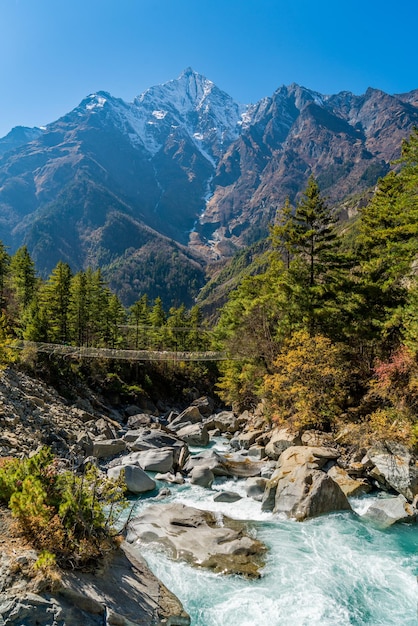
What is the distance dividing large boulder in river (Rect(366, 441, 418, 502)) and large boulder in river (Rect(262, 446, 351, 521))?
183cm

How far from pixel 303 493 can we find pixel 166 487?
19.7 feet

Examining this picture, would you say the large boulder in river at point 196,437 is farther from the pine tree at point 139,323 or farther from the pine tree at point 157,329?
the pine tree at point 157,329

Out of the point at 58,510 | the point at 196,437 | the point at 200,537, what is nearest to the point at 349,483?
the point at 200,537

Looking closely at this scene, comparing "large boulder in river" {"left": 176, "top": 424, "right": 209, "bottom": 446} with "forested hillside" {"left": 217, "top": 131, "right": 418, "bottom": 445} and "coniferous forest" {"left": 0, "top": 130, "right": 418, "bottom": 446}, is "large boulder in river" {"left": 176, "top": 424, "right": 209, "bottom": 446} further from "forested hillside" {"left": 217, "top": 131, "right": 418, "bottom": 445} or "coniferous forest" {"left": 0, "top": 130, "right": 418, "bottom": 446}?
"forested hillside" {"left": 217, "top": 131, "right": 418, "bottom": 445}

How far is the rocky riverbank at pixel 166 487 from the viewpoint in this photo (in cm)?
598

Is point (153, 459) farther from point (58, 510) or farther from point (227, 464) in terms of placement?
point (58, 510)

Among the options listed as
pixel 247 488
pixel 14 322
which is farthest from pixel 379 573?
pixel 14 322

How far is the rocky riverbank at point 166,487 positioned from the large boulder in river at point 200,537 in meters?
0.03

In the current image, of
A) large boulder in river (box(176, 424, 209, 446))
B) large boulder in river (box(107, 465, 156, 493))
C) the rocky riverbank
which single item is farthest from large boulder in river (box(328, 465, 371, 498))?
large boulder in river (box(176, 424, 209, 446))

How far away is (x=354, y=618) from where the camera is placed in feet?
26.5

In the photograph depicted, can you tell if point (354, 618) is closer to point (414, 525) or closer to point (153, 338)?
point (414, 525)

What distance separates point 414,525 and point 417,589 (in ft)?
11.3

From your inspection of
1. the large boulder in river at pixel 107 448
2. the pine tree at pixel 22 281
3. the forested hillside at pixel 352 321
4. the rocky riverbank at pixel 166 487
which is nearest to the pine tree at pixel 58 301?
the pine tree at pixel 22 281

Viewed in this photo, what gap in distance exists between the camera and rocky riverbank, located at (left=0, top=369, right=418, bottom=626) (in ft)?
19.6
